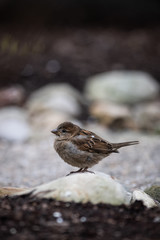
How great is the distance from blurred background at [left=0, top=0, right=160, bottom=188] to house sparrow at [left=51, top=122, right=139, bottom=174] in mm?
1065

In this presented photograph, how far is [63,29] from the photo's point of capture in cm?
1226

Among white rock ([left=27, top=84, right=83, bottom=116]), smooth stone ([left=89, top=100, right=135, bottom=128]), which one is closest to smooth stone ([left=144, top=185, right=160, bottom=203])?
smooth stone ([left=89, top=100, right=135, bottom=128])

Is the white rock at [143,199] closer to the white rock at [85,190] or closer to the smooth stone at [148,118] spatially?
the white rock at [85,190]

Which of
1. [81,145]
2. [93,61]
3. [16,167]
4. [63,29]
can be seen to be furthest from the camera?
[63,29]

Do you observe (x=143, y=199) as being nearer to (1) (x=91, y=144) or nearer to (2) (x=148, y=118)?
(1) (x=91, y=144)

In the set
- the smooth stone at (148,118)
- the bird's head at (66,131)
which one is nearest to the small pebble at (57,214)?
the bird's head at (66,131)

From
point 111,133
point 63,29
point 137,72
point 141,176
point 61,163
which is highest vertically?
point 63,29

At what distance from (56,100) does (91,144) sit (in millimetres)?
4164

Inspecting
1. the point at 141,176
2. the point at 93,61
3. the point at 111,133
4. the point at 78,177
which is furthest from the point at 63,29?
the point at 78,177

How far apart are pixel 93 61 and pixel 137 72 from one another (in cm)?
136

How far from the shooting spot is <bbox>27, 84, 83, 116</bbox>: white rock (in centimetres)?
838

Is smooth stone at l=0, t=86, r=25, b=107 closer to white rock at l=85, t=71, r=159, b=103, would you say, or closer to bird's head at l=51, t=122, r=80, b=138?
white rock at l=85, t=71, r=159, b=103

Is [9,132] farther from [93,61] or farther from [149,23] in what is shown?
[149,23]

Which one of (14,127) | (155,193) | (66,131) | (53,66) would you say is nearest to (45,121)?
(14,127)
